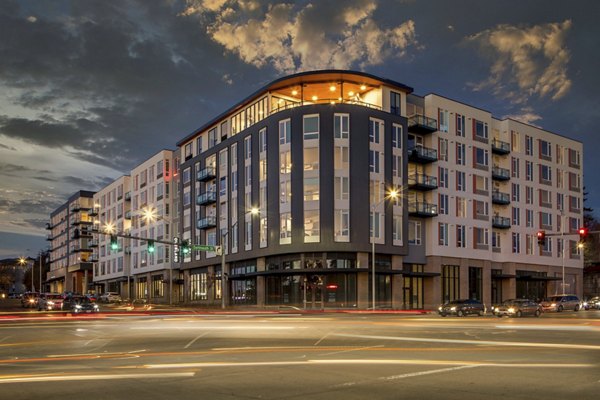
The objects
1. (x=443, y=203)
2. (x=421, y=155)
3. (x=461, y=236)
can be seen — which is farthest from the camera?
(x=461, y=236)

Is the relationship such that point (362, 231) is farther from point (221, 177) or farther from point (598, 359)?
point (598, 359)

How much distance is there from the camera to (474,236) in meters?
76.9

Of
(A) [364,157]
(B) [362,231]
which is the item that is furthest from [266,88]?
(B) [362,231]

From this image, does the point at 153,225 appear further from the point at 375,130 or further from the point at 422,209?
the point at 375,130

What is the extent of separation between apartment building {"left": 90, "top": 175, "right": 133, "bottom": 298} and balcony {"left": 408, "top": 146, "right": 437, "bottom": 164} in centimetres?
5837

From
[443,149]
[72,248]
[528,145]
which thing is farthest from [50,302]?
[72,248]

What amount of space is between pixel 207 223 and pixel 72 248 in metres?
85.8

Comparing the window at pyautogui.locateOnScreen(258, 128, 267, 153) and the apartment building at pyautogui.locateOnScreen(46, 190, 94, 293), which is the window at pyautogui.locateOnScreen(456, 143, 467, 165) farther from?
the apartment building at pyautogui.locateOnScreen(46, 190, 94, 293)

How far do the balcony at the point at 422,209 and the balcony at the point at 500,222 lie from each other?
11.4 metres

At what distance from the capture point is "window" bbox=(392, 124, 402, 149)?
69.2 metres

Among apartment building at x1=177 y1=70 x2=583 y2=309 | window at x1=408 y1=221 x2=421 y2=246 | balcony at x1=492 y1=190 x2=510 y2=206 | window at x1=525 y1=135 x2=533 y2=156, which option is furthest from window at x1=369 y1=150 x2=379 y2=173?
window at x1=525 y1=135 x2=533 y2=156

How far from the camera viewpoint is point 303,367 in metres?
14.6

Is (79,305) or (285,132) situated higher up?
(285,132)

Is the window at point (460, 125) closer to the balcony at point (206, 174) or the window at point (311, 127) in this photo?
the window at point (311, 127)
